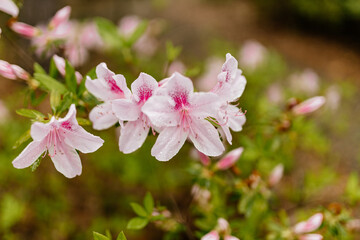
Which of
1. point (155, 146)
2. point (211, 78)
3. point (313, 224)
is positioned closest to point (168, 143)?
point (155, 146)

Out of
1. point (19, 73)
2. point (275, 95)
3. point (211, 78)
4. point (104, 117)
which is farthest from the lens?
point (275, 95)

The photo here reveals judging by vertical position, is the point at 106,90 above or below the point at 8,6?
below

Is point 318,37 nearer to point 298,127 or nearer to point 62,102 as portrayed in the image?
point 298,127

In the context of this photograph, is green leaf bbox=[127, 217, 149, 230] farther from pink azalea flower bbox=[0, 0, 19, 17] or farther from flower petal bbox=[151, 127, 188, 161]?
pink azalea flower bbox=[0, 0, 19, 17]

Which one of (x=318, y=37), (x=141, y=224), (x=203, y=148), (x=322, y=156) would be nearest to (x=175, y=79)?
(x=203, y=148)

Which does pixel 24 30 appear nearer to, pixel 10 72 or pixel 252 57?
pixel 10 72

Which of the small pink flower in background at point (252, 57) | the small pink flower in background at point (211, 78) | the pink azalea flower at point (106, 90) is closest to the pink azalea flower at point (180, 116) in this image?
the pink azalea flower at point (106, 90)

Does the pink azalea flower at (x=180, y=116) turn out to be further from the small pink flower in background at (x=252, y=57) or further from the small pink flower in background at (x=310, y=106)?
the small pink flower in background at (x=252, y=57)
